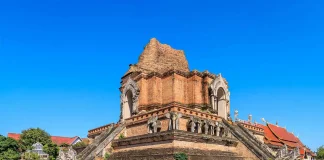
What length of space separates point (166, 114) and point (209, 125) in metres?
3.25

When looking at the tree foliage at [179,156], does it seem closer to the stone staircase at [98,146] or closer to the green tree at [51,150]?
the stone staircase at [98,146]

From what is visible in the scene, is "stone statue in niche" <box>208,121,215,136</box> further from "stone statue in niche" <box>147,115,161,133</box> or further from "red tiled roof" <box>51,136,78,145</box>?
"red tiled roof" <box>51,136,78,145</box>

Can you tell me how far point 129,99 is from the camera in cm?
2755

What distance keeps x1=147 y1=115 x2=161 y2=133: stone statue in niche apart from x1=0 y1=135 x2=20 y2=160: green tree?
2228cm

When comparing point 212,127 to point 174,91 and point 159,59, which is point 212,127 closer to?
point 174,91

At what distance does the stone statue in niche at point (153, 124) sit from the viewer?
19984mm

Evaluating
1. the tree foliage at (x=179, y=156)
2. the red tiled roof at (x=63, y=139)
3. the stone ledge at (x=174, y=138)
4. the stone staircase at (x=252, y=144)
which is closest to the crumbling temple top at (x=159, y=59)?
the stone staircase at (x=252, y=144)

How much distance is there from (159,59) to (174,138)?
37.9 ft

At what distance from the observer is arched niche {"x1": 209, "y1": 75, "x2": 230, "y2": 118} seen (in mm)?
24562

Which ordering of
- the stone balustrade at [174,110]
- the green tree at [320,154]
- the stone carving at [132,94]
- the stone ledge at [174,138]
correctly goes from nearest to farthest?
the stone ledge at [174,138] → the stone balustrade at [174,110] → the stone carving at [132,94] → the green tree at [320,154]

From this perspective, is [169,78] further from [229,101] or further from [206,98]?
[229,101]

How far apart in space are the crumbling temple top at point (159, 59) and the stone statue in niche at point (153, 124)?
6.33m

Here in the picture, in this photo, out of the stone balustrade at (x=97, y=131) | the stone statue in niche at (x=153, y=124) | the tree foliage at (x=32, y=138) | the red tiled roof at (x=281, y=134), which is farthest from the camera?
the tree foliage at (x=32, y=138)

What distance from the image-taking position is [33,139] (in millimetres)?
40812
